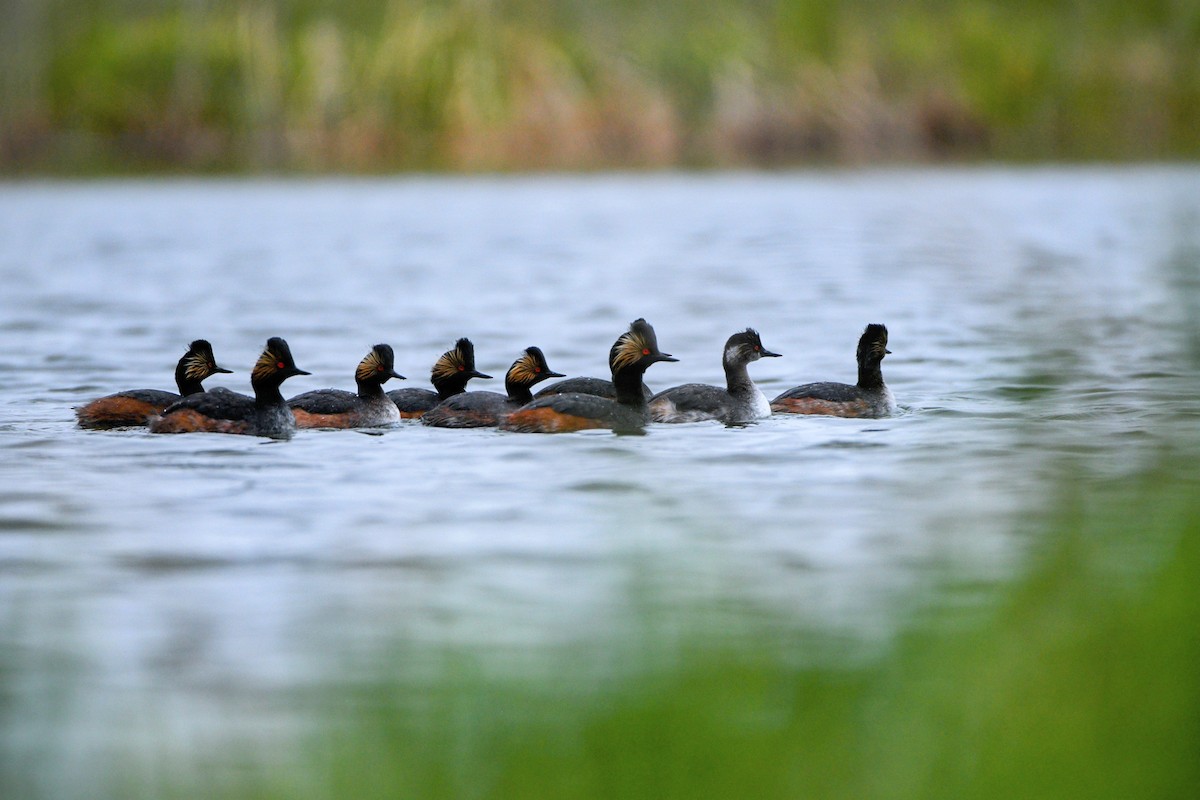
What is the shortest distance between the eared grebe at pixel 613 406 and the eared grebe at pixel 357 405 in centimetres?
83

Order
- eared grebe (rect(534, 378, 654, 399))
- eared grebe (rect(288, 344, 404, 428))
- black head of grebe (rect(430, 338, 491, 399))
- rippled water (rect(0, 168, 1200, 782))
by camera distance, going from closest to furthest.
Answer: rippled water (rect(0, 168, 1200, 782)), eared grebe (rect(288, 344, 404, 428)), eared grebe (rect(534, 378, 654, 399)), black head of grebe (rect(430, 338, 491, 399))

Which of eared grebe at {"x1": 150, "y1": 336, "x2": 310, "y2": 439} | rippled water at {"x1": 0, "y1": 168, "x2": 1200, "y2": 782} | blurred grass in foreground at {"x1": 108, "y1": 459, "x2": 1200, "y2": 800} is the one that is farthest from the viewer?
eared grebe at {"x1": 150, "y1": 336, "x2": 310, "y2": 439}

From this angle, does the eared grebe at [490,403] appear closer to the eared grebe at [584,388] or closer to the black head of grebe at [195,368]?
the eared grebe at [584,388]

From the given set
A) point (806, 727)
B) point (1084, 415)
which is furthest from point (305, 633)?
point (1084, 415)

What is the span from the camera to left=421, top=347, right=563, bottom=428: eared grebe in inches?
426

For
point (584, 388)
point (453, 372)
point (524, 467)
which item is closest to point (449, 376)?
point (453, 372)

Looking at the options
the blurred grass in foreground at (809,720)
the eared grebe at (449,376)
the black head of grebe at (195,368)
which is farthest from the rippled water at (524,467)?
the black head of grebe at (195,368)

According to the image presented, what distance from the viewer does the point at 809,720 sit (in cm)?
451

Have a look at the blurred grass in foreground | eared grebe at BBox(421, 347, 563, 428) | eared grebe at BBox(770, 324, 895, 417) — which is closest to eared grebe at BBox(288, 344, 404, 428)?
eared grebe at BBox(421, 347, 563, 428)

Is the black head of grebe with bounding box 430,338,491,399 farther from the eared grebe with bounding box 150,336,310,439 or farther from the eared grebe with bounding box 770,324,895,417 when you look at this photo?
the eared grebe with bounding box 770,324,895,417

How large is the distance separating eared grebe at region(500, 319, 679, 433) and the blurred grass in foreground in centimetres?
490

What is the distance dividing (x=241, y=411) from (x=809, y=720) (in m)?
6.58

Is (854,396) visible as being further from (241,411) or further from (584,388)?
(241,411)

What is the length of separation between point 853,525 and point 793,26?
52.4 m
